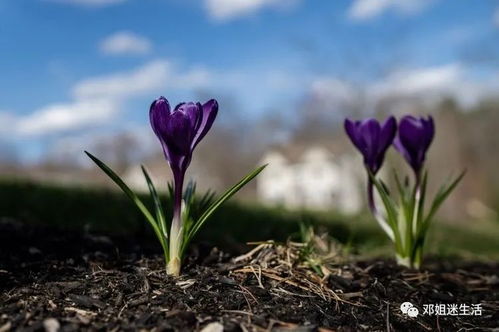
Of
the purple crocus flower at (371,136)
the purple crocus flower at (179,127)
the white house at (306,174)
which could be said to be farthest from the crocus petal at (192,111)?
the white house at (306,174)

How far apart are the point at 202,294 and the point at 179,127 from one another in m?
0.56

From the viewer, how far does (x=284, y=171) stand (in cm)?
4697

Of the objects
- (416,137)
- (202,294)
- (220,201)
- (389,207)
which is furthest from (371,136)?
(202,294)

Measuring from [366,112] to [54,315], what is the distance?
2648cm

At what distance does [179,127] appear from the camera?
2.00m

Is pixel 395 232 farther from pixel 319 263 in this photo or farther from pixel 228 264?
pixel 228 264

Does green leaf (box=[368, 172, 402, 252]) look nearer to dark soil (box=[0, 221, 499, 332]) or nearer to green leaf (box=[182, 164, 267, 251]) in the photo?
dark soil (box=[0, 221, 499, 332])

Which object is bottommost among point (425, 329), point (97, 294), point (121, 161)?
point (425, 329)

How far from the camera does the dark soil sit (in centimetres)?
170

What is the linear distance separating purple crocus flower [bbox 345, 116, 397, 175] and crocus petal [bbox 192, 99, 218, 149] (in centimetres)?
95

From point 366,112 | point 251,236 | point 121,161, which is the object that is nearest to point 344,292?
point 251,236

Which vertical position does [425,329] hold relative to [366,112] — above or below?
below

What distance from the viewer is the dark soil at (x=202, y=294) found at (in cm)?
170

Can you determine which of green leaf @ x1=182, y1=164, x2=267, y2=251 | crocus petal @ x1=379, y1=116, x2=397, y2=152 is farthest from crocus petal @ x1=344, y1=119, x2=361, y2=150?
green leaf @ x1=182, y1=164, x2=267, y2=251
